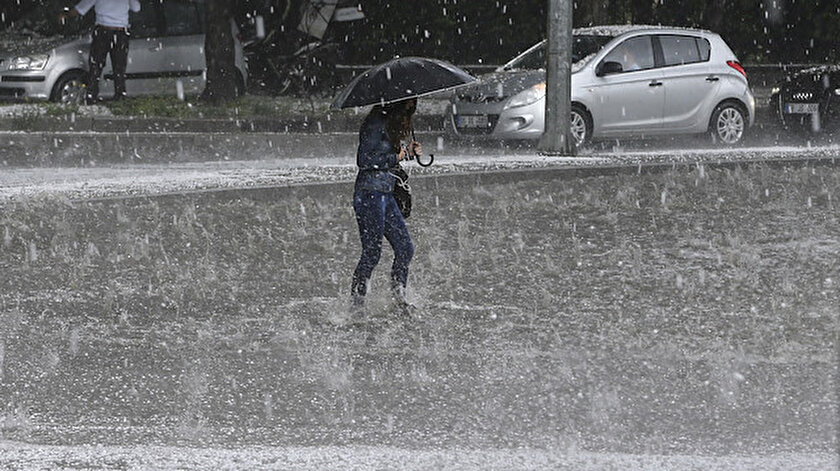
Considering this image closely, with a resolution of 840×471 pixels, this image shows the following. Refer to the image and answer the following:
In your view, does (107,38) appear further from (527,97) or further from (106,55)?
(527,97)

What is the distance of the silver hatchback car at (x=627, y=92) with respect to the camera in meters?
16.9

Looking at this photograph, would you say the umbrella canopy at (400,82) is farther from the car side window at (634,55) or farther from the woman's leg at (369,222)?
the car side window at (634,55)

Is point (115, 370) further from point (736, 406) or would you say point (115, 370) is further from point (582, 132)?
point (582, 132)

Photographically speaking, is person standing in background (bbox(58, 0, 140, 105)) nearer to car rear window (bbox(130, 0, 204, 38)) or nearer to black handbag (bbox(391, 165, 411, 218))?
car rear window (bbox(130, 0, 204, 38))

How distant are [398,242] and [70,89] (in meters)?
13.8

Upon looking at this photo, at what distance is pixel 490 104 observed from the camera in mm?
16906

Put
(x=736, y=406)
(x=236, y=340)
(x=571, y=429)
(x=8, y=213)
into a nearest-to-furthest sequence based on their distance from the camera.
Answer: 1. (x=571, y=429)
2. (x=736, y=406)
3. (x=236, y=340)
4. (x=8, y=213)

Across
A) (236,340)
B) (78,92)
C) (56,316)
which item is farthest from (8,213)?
(78,92)

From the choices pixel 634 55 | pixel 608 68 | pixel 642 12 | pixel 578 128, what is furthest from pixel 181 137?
pixel 642 12

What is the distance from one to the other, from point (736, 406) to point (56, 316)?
12.4ft

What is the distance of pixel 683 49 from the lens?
18.2 m

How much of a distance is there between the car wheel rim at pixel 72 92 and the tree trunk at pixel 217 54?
5.46 ft

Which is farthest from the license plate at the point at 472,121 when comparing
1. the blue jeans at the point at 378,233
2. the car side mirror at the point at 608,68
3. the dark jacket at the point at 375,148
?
the dark jacket at the point at 375,148

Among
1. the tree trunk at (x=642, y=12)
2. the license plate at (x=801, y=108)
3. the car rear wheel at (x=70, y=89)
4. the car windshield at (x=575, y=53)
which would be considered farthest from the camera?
the tree trunk at (x=642, y=12)
